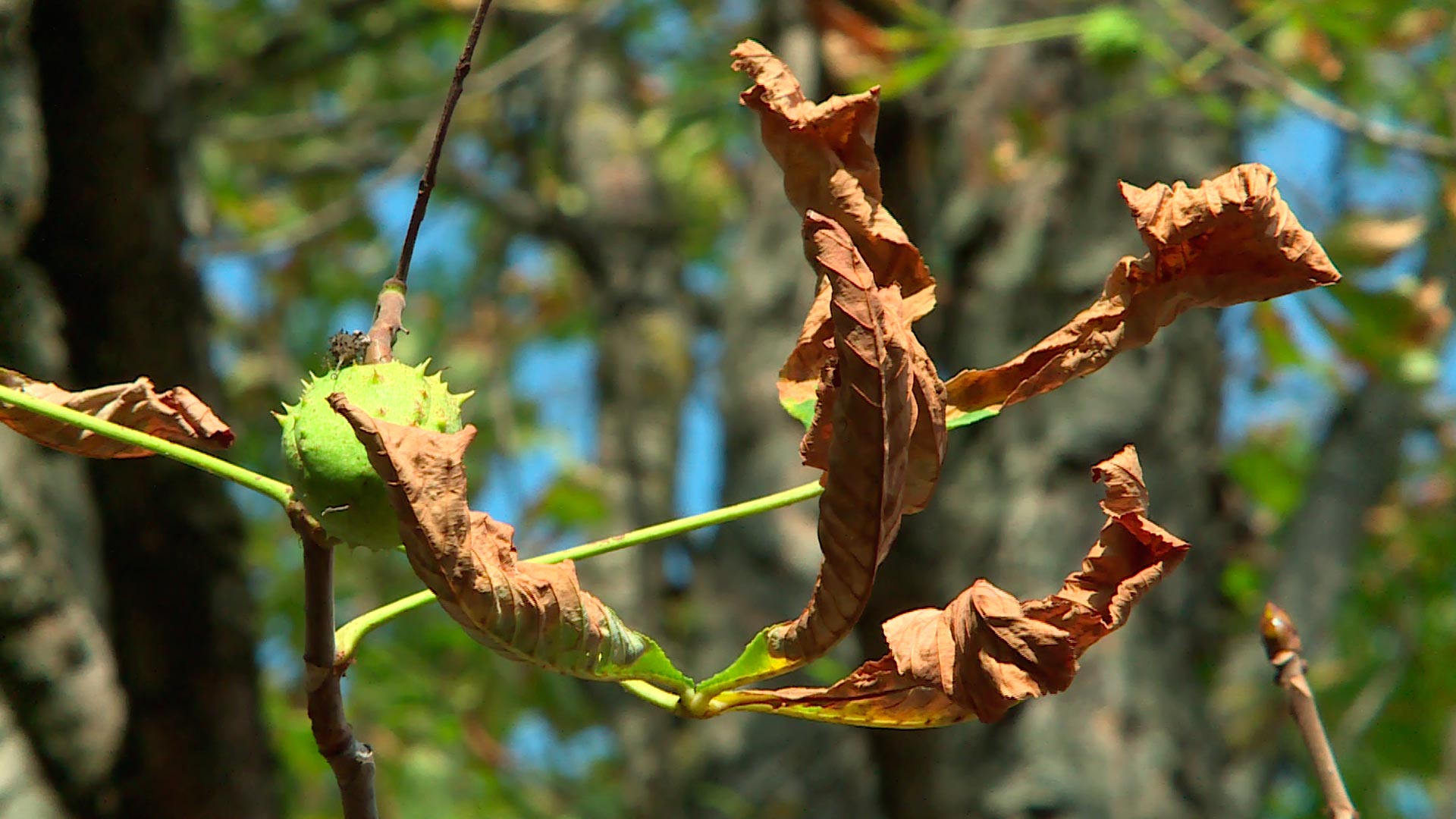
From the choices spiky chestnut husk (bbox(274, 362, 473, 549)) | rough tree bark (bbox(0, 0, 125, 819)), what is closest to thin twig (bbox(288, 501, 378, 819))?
spiky chestnut husk (bbox(274, 362, 473, 549))

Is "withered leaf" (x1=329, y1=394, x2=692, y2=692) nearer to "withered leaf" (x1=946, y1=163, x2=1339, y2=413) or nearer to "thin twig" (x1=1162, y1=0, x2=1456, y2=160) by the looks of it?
"withered leaf" (x1=946, y1=163, x2=1339, y2=413)

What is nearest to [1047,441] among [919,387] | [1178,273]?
[1178,273]

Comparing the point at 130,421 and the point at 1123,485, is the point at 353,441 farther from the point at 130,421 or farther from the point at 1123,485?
the point at 1123,485

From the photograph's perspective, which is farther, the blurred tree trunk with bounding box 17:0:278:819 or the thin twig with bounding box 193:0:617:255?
the thin twig with bounding box 193:0:617:255

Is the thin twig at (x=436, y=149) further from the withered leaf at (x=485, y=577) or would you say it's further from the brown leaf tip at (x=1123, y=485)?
the brown leaf tip at (x=1123, y=485)

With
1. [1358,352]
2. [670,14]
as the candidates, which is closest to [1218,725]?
[1358,352]

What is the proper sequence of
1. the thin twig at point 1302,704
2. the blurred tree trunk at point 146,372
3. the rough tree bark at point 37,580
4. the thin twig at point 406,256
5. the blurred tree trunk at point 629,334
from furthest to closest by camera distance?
the blurred tree trunk at point 629,334
the blurred tree trunk at point 146,372
the rough tree bark at point 37,580
the thin twig at point 1302,704
the thin twig at point 406,256

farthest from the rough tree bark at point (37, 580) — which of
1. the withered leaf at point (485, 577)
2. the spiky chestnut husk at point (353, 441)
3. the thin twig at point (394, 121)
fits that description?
the thin twig at point (394, 121)
